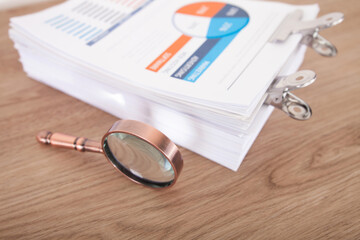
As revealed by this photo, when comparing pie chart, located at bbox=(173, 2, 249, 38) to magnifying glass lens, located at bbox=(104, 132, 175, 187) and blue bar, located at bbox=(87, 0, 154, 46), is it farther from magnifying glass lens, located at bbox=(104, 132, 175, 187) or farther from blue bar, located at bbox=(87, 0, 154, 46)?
magnifying glass lens, located at bbox=(104, 132, 175, 187)

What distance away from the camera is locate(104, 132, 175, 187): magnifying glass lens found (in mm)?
459

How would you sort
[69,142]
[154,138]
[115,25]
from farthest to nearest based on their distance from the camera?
[115,25] < [69,142] < [154,138]

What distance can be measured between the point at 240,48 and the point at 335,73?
238 millimetres

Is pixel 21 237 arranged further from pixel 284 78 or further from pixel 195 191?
pixel 284 78

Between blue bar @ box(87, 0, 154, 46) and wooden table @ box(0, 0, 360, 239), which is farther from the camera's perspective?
blue bar @ box(87, 0, 154, 46)

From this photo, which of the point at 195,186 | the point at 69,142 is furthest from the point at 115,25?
the point at 195,186

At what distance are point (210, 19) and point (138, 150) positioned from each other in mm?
319

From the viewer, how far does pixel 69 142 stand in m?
0.54

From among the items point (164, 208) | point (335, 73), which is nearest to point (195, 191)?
point (164, 208)

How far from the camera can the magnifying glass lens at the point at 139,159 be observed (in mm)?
459

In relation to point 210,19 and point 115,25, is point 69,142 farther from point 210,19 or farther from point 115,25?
point 210,19

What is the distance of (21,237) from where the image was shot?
45 centimetres

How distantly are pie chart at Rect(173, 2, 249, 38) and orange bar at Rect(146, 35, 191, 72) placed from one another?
0.02m

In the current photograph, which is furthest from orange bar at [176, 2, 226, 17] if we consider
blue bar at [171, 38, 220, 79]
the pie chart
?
blue bar at [171, 38, 220, 79]
